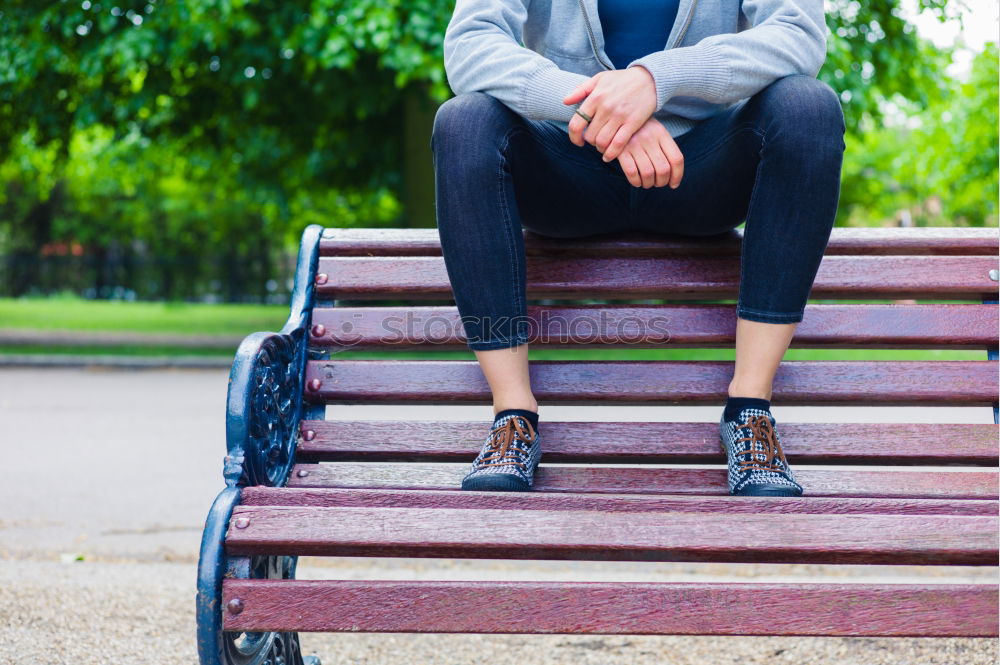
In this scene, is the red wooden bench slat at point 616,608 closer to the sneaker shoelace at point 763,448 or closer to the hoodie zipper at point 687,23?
the sneaker shoelace at point 763,448

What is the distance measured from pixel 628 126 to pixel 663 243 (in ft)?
1.72

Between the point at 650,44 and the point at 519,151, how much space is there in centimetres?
48

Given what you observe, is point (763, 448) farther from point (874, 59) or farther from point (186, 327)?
point (186, 327)

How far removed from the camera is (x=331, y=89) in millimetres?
11086

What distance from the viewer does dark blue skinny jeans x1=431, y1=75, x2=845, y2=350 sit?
1.87 metres

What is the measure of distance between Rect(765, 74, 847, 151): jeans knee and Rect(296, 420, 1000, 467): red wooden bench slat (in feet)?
2.19

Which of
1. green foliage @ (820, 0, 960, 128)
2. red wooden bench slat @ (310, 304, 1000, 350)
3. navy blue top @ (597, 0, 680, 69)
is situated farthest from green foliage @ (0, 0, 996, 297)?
navy blue top @ (597, 0, 680, 69)

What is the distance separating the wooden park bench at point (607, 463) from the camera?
4.95ft

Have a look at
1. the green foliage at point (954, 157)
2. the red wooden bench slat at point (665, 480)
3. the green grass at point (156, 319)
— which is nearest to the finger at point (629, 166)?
the red wooden bench slat at point (665, 480)

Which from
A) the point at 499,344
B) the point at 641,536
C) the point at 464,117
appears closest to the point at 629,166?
the point at 464,117

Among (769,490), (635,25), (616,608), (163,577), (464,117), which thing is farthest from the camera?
(163,577)

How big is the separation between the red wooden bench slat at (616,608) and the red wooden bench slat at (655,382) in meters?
0.75

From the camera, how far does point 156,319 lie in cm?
2144

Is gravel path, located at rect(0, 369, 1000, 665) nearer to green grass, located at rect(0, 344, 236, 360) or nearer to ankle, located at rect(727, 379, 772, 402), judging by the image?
ankle, located at rect(727, 379, 772, 402)
